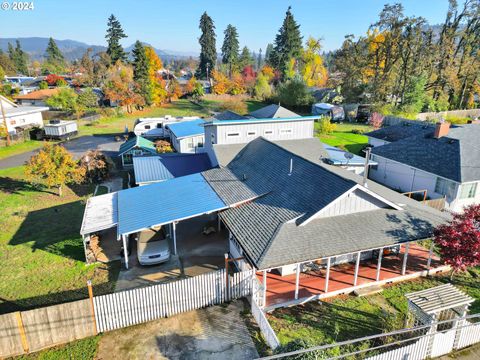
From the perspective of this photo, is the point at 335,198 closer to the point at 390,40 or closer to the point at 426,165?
the point at 426,165

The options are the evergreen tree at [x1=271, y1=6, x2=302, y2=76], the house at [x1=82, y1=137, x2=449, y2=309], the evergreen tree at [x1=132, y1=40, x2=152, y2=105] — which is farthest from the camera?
the evergreen tree at [x1=271, y1=6, x2=302, y2=76]

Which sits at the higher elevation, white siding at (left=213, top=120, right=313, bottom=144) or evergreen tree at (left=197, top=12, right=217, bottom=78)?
evergreen tree at (left=197, top=12, right=217, bottom=78)

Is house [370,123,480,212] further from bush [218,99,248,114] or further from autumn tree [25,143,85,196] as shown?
bush [218,99,248,114]

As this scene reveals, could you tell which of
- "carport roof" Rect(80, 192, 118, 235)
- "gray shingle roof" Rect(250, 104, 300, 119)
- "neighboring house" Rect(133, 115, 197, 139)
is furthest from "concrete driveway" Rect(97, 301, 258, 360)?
"neighboring house" Rect(133, 115, 197, 139)

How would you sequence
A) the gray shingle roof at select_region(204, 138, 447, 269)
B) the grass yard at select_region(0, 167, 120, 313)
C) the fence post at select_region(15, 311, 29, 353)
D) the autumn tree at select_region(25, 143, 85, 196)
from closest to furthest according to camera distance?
1. the fence post at select_region(15, 311, 29, 353)
2. the gray shingle roof at select_region(204, 138, 447, 269)
3. the grass yard at select_region(0, 167, 120, 313)
4. the autumn tree at select_region(25, 143, 85, 196)

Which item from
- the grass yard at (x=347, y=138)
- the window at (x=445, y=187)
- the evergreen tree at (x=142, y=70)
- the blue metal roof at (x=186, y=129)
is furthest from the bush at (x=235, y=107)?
the window at (x=445, y=187)

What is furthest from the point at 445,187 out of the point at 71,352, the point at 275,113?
the point at 71,352
